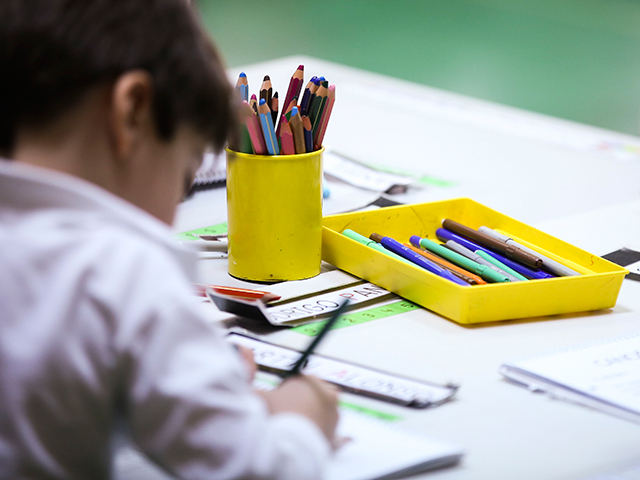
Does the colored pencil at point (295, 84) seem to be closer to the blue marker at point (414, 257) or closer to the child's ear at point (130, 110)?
the blue marker at point (414, 257)

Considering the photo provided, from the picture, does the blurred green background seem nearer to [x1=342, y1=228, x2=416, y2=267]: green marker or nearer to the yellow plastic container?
the yellow plastic container

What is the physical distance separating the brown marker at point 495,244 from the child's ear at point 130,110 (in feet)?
1.67

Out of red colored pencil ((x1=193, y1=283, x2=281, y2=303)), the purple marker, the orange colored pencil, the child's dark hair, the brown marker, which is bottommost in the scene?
red colored pencil ((x1=193, y1=283, x2=281, y2=303))

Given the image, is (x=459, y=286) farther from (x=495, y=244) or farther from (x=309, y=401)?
(x=309, y=401)

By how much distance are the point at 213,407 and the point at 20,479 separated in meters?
0.11

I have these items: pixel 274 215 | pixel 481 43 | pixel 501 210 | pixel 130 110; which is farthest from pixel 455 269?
pixel 481 43

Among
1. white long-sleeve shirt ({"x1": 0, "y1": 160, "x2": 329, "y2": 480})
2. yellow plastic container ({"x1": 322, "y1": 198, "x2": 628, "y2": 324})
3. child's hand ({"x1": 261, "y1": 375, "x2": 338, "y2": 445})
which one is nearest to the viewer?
white long-sleeve shirt ({"x1": 0, "y1": 160, "x2": 329, "y2": 480})

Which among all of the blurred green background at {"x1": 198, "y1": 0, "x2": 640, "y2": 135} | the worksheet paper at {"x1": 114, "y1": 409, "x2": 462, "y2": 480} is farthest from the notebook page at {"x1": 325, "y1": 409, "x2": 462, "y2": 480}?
the blurred green background at {"x1": 198, "y1": 0, "x2": 640, "y2": 135}

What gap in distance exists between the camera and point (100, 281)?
16.1 inches

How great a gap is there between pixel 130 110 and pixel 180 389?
16cm

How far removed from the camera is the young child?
16.0 inches

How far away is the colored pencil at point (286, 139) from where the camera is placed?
2.72ft

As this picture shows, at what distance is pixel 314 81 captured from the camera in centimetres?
85

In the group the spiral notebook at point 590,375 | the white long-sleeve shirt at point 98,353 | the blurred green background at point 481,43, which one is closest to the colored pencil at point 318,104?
the spiral notebook at point 590,375
